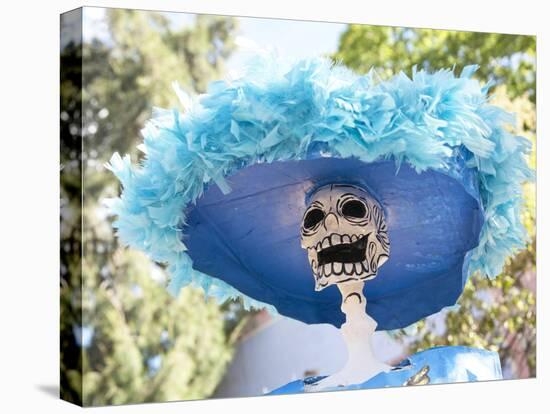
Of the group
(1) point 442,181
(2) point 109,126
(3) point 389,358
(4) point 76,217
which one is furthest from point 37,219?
(3) point 389,358

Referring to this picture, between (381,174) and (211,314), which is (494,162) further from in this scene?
(211,314)

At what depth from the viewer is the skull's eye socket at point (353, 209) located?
3.99 meters

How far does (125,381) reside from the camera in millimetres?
6281

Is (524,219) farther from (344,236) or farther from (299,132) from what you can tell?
(299,132)

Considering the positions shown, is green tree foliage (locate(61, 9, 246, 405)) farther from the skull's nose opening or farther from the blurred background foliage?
the skull's nose opening

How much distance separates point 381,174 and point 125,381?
281 cm

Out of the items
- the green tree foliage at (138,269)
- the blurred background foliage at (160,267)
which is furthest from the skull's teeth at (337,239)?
the blurred background foliage at (160,267)

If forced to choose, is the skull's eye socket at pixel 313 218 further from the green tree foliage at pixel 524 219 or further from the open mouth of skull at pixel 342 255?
the green tree foliage at pixel 524 219

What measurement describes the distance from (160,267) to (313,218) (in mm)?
2800

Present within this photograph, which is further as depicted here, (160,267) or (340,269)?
(160,267)

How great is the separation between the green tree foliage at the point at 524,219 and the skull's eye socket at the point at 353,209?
6.88ft

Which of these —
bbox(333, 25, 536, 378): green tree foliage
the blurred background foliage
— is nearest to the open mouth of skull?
the blurred background foliage

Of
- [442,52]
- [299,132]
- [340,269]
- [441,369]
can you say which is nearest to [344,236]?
[340,269]

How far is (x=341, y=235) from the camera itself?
3973 millimetres
